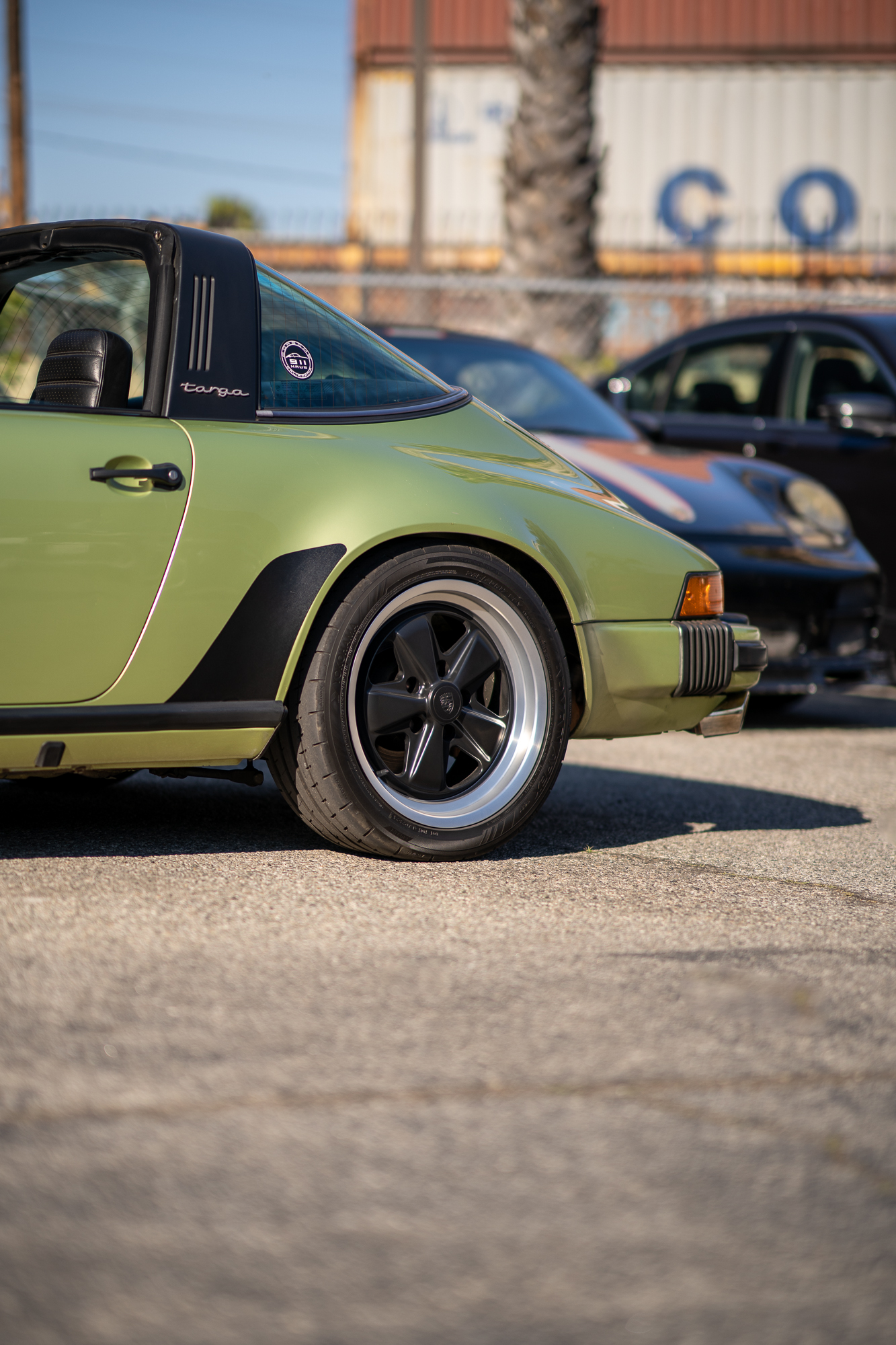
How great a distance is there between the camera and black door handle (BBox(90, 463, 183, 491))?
330 cm

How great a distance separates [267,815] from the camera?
14.0 feet

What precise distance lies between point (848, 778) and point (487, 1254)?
382cm

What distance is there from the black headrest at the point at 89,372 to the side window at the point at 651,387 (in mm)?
4909

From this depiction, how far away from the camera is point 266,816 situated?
13.9ft

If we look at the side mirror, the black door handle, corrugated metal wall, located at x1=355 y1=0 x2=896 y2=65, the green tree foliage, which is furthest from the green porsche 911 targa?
the green tree foliage

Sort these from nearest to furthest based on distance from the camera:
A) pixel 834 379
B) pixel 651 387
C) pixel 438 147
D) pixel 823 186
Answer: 1. pixel 834 379
2. pixel 651 387
3. pixel 823 186
4. pixel 438 147

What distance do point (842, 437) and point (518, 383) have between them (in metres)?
1.68

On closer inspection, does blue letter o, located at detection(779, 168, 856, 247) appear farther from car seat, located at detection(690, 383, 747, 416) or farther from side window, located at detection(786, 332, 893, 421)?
side window, located at detection(786, 332, 893, 421)

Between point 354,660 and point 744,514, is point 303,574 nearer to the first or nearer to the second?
point 354,660

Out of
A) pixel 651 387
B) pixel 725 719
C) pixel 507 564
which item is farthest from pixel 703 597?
pixel 651 387

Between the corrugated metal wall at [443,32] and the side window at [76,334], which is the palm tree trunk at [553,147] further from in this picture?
the corrugated metal wall at [443,32]

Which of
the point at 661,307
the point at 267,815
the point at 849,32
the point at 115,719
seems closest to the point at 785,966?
the point at 115,719

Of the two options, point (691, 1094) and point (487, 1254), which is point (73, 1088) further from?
point (691, 1094)

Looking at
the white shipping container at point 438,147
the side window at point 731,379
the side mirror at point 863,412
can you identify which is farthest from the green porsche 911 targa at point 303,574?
the white shipping container at point 438,147
